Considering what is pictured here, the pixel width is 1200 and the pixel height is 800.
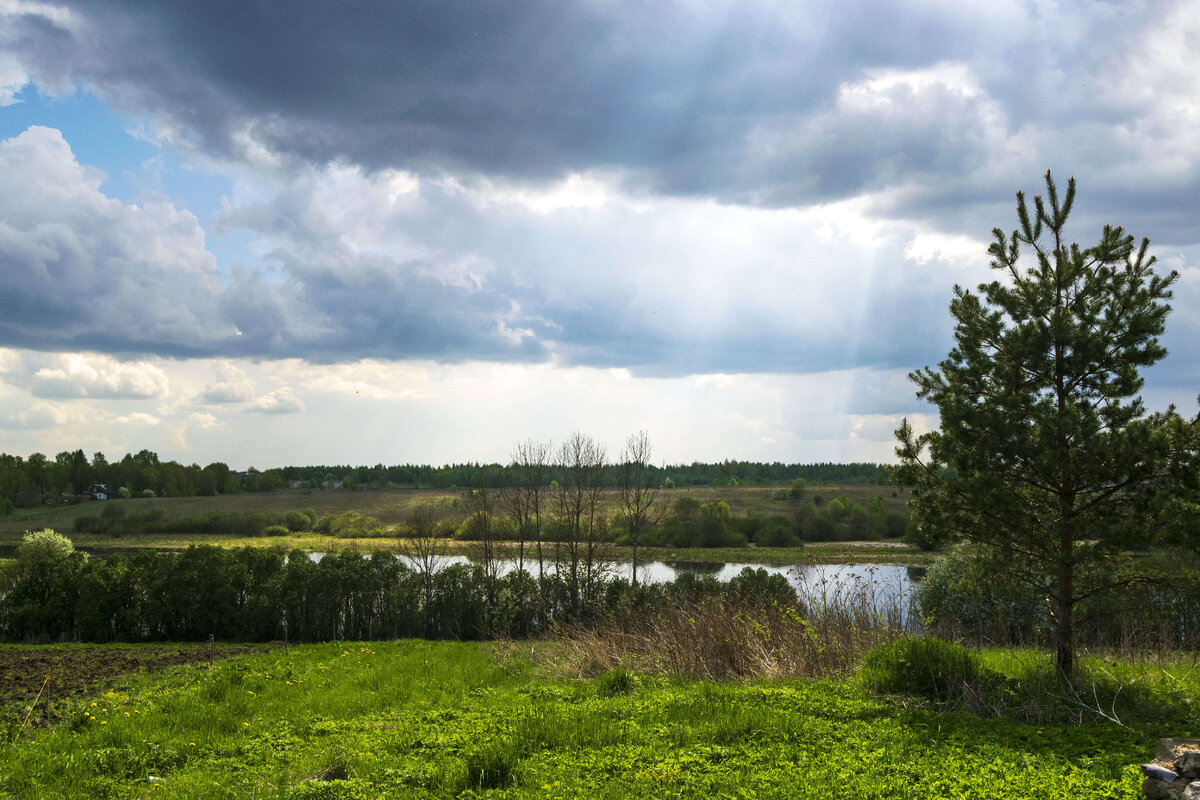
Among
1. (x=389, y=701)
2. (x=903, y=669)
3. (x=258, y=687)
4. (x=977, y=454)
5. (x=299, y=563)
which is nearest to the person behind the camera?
(x=903, y=669)

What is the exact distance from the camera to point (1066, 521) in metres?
9.04

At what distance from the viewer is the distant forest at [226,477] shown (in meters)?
109

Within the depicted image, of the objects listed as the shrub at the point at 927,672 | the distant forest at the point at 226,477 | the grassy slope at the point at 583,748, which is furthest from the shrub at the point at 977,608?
the distant forest at the point at 226,477

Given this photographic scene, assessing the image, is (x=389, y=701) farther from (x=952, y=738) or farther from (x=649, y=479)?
(x=649, y=479)

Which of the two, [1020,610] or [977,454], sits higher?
[977,454]

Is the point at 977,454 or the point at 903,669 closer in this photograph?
the point at 903,669

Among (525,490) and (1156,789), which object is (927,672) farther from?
(525,490)

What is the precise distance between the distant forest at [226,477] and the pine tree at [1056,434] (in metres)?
67.8

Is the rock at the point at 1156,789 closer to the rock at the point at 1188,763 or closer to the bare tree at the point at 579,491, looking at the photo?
the rock at the point at 1188,763

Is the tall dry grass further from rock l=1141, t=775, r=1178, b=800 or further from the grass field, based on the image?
the grass field

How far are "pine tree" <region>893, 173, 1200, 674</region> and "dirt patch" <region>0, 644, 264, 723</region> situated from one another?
13604mm

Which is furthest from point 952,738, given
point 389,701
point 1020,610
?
point 1020,610

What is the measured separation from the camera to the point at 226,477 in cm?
12569

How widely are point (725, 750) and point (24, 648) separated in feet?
93.8
